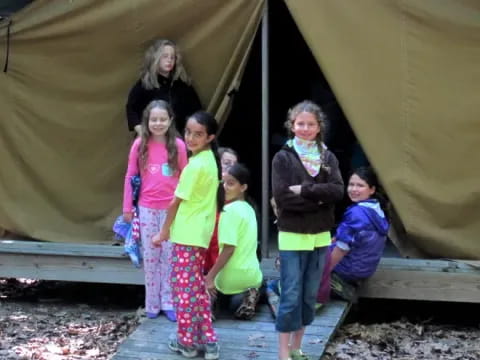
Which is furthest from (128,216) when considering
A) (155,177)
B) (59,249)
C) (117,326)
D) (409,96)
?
(409,96)

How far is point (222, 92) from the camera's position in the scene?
637cm

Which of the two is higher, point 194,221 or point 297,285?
point 194,221

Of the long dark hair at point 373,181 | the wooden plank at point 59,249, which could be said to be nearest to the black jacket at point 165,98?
the wooden plank at point 59,249

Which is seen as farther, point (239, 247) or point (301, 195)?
point (239, 247)

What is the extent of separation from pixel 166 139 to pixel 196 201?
1020mm

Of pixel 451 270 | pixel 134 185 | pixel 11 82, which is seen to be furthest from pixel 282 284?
pixel 11 82

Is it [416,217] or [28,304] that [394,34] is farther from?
[28,304]

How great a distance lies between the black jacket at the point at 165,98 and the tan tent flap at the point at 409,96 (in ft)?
3.31

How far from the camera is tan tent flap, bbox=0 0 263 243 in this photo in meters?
6.48

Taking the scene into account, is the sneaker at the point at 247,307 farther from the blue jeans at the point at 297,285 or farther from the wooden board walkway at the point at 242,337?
the blue jeans at the point at 297,285

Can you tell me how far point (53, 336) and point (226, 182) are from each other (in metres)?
1.81

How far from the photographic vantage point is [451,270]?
6.10 metres

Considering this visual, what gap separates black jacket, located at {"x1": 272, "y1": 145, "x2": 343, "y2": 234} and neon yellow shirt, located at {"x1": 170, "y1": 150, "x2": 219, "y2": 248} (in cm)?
42

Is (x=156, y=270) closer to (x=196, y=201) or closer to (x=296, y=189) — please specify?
(x=196, y=201)
